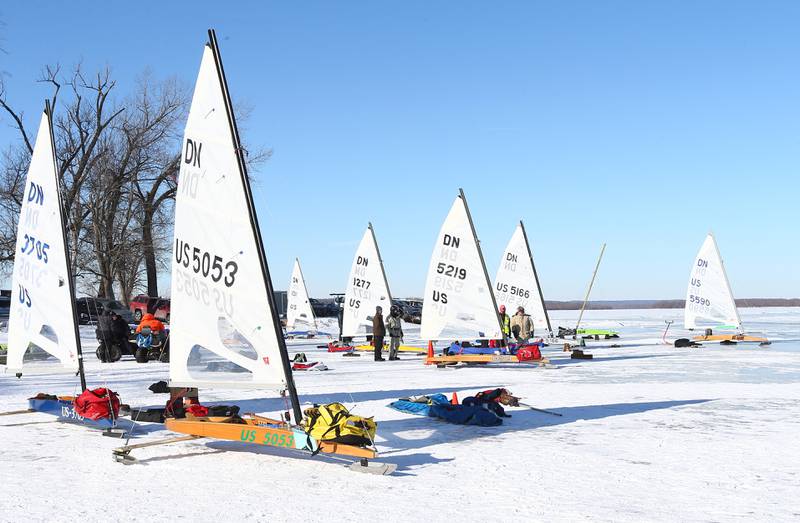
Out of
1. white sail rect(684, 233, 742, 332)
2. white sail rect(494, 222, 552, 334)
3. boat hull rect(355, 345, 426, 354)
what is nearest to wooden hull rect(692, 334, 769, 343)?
white sail rect(684, 233, 742, 332)

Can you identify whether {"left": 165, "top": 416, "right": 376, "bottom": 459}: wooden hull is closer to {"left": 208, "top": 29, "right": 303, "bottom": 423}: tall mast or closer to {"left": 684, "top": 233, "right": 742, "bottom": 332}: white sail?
{"left": 208, "top": 29, "right": 303, "bottom": 423}: tall mast

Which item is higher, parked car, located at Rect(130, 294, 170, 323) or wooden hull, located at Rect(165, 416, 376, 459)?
parked car, located at Rect(130, 294, 170, 323)

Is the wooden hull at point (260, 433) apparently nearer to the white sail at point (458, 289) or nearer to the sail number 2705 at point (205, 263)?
the sail number 2705 at point (205, 263)

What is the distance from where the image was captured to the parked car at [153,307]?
107ft

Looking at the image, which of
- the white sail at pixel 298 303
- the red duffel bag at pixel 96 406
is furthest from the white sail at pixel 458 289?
the white sail at pixel 298 303

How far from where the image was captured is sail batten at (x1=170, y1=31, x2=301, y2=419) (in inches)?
258

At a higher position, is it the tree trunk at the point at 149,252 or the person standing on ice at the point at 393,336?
the tree trunk at the point at 149,252

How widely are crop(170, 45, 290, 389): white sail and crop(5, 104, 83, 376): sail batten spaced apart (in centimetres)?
208

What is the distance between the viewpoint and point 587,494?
17.3 ft

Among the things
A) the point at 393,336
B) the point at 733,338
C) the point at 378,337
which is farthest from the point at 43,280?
the point at 733,338

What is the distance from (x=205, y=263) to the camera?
6.84m

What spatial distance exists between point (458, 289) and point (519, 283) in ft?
26.0

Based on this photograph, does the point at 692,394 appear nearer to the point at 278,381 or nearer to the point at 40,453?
the point at 278,381

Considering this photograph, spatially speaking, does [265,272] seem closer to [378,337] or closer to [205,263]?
[205,263]
